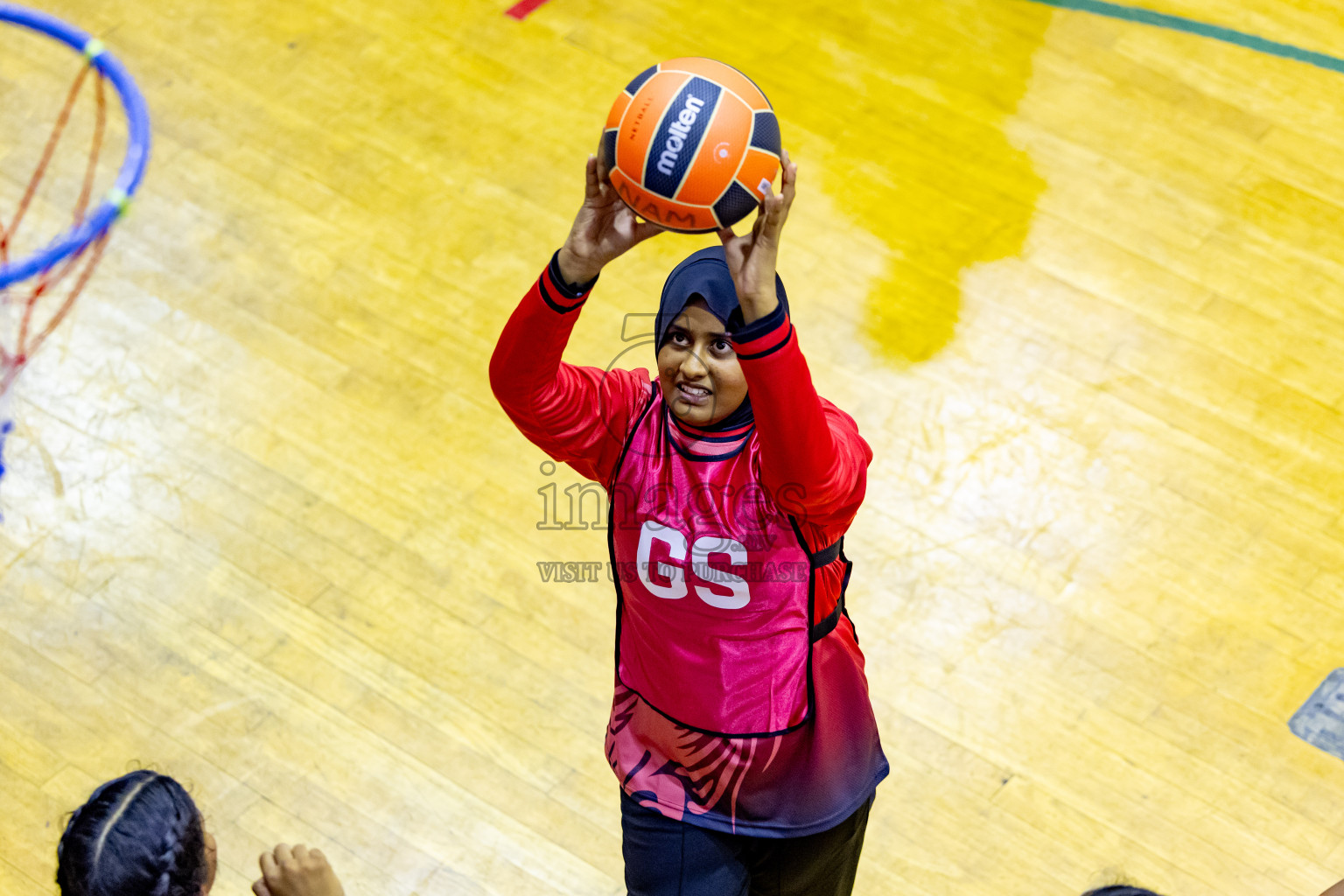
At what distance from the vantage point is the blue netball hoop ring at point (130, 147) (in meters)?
4.25

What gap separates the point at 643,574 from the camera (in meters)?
2.63

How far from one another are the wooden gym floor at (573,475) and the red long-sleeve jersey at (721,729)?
3.37 feet

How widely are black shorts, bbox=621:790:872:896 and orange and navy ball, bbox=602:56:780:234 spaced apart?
3.97 ft

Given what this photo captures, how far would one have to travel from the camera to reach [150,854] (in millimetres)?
2604

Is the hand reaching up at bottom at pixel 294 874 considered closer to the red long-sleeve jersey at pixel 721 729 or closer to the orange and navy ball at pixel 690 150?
the red long-sleeve jersey at pixel 721 729

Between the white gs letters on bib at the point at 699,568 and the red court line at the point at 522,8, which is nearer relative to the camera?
the white gs letters on bib at the point at 699,568

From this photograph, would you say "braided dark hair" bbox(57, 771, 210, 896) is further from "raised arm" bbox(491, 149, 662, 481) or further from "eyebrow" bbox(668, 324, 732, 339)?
"eyebrow" bbox(668, 324, 732, 339)

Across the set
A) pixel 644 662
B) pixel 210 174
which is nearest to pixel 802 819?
pixel 644 662

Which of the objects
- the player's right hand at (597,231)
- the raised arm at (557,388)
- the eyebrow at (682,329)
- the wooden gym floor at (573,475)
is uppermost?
the player's right hand at (597,231)

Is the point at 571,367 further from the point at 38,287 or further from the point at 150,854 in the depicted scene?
the point at 38,287

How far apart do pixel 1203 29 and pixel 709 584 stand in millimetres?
4669

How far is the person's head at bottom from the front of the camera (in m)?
2.43

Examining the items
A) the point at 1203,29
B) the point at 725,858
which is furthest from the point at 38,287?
the point at 1203,29

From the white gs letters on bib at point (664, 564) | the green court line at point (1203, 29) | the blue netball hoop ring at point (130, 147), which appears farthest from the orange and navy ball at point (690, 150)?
the green court line at point (1203, 29)
